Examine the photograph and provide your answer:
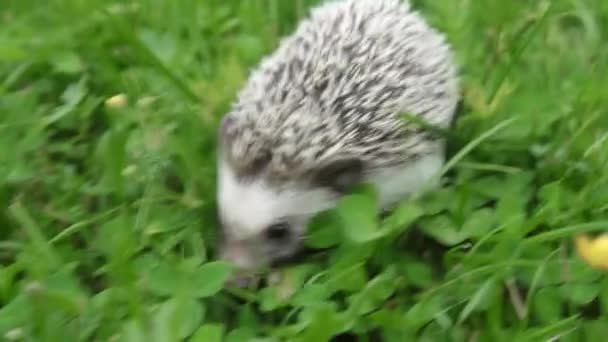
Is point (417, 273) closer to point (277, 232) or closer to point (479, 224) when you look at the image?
point (479, 224)

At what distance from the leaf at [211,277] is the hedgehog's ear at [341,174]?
479 mm

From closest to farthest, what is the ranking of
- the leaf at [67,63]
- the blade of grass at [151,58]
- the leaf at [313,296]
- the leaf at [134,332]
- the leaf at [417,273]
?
the leaf at [134,332] → the leaf at [313,296] → the leaf at [417,273] → the blade of grass at [151,58] → the leaf at [67,63]

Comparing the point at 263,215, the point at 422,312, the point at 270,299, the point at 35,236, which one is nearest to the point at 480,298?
the point at 422,312

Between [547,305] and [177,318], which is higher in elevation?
[177,318]

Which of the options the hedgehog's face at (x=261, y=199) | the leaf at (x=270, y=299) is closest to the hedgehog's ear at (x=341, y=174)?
the hedgehog's face at (x=261, y=199)

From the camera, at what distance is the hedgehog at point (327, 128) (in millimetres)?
2732

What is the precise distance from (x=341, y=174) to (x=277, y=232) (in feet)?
0.79

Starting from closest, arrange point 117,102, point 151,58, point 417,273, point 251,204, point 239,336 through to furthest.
Result: point 239,336 < point 417,273 < point 251,204 < point 117,102 < point 151,58

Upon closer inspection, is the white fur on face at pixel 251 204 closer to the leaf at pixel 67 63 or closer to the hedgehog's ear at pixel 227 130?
the hedgehog's ear at pixel 227 130

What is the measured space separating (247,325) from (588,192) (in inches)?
39.6

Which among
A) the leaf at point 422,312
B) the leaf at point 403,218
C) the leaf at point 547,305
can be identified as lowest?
the leaf at point 547,305

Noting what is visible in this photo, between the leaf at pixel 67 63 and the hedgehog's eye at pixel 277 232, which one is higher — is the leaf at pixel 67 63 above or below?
above

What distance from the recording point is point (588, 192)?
9.01 feet

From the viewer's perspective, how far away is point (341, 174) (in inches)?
110
